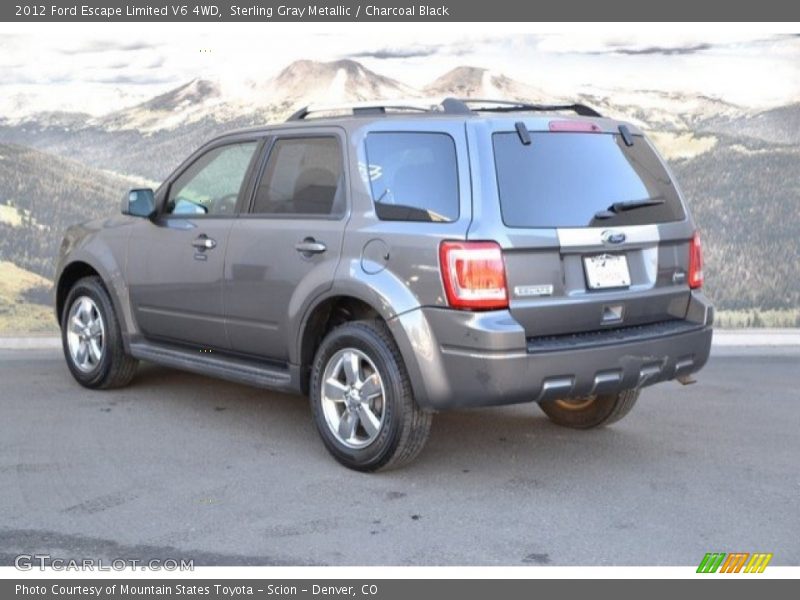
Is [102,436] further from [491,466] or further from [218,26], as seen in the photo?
[218,26]

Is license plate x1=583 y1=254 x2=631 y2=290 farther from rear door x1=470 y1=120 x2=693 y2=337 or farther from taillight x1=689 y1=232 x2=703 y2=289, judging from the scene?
taillight x1=689 y1=232 x2=703 y2=289

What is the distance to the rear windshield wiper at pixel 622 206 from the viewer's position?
557 centimetres

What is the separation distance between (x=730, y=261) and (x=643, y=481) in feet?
16.8

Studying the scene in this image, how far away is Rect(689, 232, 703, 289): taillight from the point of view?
6.05 meters

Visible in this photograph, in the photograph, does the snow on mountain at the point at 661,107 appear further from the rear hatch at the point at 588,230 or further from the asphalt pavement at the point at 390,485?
the rear hatch at the point at 588,230

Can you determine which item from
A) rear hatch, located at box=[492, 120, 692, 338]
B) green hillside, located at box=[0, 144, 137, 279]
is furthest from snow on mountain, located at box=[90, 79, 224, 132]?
rear hatch, located at box=[492, 120, 692, 338]

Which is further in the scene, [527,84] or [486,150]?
[527,84]

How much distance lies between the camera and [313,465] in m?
5.95

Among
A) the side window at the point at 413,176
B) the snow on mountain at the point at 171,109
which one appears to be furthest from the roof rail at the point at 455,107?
the snow on mountain at the point at 171,109

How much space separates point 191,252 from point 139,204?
0.55 m

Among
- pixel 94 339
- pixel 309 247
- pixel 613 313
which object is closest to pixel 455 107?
pixel 309 247

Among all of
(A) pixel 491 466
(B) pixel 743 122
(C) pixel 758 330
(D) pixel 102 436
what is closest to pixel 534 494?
(A) pixel 491 466

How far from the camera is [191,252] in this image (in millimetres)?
6746

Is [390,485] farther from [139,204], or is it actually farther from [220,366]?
[139,204]
